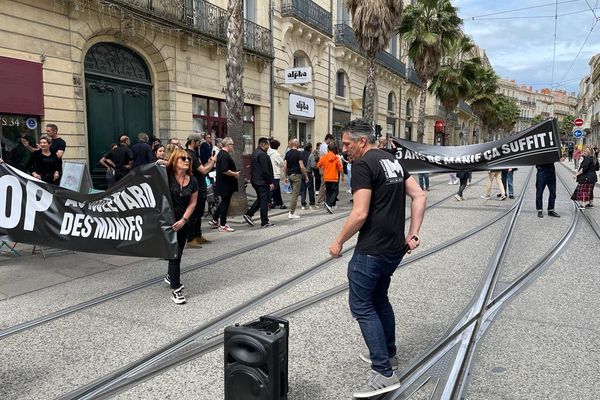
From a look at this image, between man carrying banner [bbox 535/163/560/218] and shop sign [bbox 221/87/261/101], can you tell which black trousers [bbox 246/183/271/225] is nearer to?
man carrying banner [bbox 535/163/560/218]

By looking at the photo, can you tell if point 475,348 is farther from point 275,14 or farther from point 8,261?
point 275,14

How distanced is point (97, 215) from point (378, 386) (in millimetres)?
3970

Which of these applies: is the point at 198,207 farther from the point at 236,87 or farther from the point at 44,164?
the point at 236,87

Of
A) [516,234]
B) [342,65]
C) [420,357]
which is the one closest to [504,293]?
[420,357]

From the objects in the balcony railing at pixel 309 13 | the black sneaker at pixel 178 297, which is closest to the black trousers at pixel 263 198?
the black sneaker at pixel 178 297

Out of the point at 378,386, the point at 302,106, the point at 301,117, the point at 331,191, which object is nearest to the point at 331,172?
the point at 331,191

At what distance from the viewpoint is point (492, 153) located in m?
10.7

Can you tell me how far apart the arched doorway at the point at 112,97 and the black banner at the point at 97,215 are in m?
7.16

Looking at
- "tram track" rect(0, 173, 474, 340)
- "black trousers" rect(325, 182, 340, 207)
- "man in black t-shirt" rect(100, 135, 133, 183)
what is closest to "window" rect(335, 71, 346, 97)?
"black trousers" rect(325, 182, 340, 207)

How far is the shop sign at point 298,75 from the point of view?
59.1ft

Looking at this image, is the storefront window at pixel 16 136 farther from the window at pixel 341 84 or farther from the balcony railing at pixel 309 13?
the window at pixel 341 84

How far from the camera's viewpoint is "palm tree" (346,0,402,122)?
16.8 m

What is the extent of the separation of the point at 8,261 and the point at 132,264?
1.89 metres

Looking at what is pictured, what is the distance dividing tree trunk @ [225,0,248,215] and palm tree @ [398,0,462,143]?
1510cm
